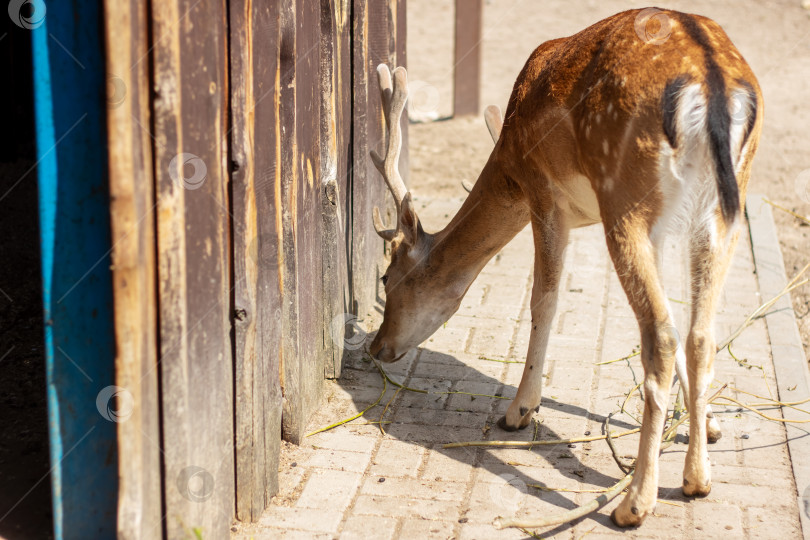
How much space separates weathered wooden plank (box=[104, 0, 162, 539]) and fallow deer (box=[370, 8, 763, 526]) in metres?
1.78

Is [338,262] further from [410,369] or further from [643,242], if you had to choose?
[643,242]

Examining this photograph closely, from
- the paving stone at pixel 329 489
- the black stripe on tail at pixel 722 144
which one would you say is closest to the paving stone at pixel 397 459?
the paving stone at pixel 329 489

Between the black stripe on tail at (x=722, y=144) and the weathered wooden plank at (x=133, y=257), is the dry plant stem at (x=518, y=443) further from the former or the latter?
the weathered wooden plank at (x=133, y=257)

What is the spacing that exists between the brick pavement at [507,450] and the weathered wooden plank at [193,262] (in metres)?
0.49

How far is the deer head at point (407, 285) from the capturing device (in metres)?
4.50

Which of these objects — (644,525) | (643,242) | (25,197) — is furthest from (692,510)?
(25,197)

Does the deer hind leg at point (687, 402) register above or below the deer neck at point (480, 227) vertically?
below

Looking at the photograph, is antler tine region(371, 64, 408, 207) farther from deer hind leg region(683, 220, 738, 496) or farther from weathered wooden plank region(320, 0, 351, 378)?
deer hind leg region(683, 220, 738, 496)

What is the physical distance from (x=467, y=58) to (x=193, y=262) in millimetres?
7350

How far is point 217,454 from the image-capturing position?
3.08 m

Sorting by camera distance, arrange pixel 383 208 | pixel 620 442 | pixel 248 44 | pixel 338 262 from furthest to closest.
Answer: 1. pixel 383 208
2. pixel 338 262
3. pixel 620 442
4. pixel 248 44

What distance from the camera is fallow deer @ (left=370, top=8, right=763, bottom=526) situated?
10.6 feet

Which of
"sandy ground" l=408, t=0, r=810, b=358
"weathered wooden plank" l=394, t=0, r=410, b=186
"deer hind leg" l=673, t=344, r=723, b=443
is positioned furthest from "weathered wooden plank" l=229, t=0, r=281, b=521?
"sandy ground" l=408, t=0, r=810, b=358

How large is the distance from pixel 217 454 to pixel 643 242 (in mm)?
1768
